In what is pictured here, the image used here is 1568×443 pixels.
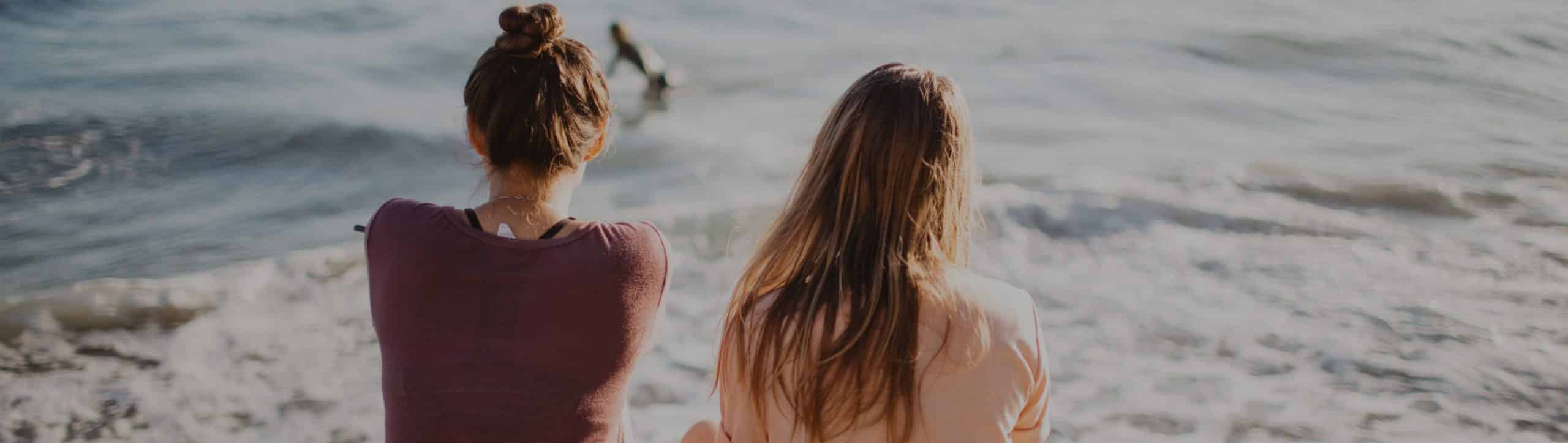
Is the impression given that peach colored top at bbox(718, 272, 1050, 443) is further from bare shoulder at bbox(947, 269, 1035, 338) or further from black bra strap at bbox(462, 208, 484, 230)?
black bra strap at bbox(462, 208, 484, 230)

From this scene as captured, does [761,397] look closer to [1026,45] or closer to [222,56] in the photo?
[222,56]

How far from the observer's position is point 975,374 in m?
1.82

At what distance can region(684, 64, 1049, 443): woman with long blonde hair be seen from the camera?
1790 mm

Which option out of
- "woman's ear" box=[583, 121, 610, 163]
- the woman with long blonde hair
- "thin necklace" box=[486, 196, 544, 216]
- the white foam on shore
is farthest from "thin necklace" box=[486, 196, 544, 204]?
the white foam on shore

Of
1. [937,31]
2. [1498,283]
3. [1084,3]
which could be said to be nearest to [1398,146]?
[1498,283]

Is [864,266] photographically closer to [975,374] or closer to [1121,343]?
[975,374]

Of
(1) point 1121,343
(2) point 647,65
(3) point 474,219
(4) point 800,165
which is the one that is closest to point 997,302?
(3) point 474,219

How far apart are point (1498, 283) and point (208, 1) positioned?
365 inches

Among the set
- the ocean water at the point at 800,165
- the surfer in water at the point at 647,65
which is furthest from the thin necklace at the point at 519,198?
the surfer in water at the point at 647,65

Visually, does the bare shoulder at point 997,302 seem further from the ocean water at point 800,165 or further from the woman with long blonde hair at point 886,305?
the ocean water at point 800,165

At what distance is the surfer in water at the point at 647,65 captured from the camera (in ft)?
26.7

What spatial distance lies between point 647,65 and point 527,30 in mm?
6543

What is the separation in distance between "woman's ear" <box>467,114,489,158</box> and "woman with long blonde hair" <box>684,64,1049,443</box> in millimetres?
475

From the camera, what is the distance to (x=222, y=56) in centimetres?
841
